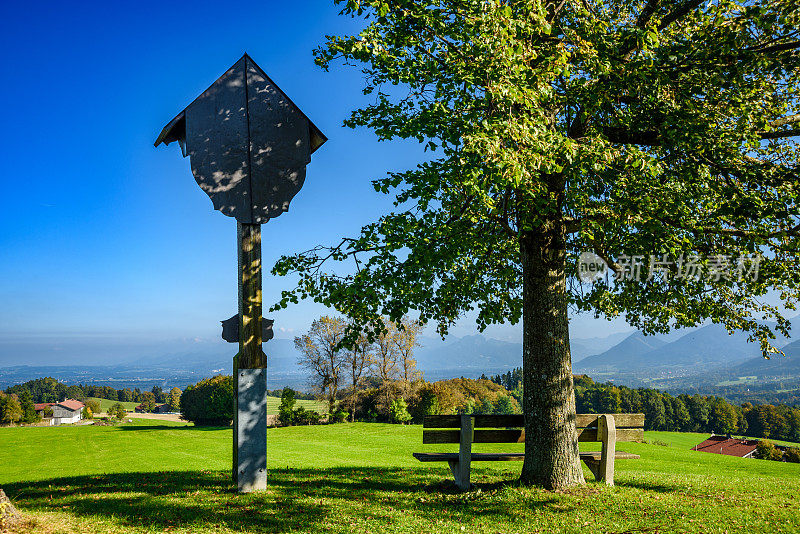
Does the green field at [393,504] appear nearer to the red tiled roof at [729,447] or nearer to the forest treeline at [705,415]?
the red tiled roof at [729,447]

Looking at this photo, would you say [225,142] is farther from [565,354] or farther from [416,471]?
[416,471]

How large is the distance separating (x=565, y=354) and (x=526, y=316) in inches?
39.2

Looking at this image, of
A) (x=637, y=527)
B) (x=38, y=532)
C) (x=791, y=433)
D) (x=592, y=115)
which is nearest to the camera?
(x=38, y=532)

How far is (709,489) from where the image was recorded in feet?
30.7

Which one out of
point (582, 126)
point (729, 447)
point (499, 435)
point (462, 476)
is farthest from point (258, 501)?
point (729, 447)

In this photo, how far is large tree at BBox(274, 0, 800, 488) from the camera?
24.0 feet

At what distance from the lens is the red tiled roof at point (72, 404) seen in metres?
82.6

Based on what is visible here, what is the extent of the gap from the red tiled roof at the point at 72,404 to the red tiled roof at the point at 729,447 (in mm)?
92327

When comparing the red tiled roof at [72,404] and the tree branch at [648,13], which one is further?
the red tiled roof at [72,404]

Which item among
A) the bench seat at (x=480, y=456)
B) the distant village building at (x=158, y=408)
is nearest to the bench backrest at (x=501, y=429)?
the bench seat at (x=480, y=456)

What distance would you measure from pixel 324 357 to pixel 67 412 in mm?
67149

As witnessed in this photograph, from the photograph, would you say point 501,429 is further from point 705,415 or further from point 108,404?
point 108,404

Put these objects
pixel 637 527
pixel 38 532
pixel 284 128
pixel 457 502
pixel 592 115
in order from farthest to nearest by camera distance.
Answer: pixel 592 115, pixel 284 128, pixel 457 502, pixel 637 527, pixel 38 532

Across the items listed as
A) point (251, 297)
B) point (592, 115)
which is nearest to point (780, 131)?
point (592, 115)
